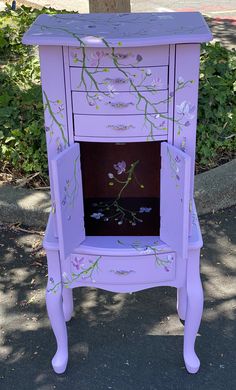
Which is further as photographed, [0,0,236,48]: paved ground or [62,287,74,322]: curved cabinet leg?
[0,0,236,48]: paved ground

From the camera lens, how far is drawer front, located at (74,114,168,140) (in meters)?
2.14

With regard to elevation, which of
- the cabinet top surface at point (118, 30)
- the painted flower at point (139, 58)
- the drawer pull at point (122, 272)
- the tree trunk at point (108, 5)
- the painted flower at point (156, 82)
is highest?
the cabinet top surface at point (118, 30)

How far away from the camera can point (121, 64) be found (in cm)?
205

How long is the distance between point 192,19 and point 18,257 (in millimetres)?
1791

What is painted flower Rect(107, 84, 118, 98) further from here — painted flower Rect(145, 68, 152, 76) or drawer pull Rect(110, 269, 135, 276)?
drawer pull Rect(110, 269, 135, 276)

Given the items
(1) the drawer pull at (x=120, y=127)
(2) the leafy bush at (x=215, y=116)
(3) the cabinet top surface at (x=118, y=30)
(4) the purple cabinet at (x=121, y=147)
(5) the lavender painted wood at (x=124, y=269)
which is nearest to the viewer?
(3) the cabinet top surface at (x=118, y=30)

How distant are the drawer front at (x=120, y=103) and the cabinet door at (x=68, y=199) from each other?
179mm

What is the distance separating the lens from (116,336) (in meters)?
2.77

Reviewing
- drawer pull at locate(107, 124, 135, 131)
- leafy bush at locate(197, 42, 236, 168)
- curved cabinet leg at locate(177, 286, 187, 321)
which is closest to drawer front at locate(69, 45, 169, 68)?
drawer pull at locate(107, 124, 135, 131)

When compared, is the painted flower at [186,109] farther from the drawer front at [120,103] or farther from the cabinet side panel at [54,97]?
the cabinet side panel at [54,97]

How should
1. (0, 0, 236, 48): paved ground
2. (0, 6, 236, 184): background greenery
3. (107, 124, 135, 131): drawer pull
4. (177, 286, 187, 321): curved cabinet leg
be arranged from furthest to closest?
(0, 0, 236, 48): paved ground, (0, 6, 236, 184): background greenery, (177, 286, 187, 321): curved cabinet leg, (107, 124, 135, 131): drawer pull

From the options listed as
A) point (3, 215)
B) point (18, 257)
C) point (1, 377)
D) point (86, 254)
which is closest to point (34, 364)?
point (1, 377)

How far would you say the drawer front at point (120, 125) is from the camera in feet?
7.01

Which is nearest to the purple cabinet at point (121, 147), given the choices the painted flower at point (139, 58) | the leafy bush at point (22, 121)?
the painted flower at point (139, 58)
